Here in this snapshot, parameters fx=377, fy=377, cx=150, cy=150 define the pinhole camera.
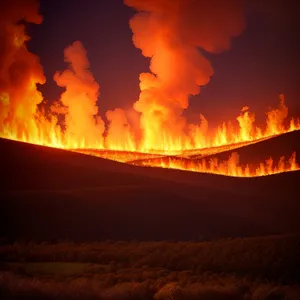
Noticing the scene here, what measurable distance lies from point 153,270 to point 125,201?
4.92 meters

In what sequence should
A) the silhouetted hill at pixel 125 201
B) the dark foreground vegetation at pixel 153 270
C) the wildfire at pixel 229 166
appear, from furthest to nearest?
the wildfire at pixel 229 166 → the silhouetted hill at pixel 125 201 → the dark foreground vegetation at pixel 153 270

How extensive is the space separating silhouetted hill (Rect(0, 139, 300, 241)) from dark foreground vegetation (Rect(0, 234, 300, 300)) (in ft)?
4.18

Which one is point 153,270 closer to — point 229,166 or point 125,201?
point 125,201

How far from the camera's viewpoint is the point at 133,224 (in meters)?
→ 10.1

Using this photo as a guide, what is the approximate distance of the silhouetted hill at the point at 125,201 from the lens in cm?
963

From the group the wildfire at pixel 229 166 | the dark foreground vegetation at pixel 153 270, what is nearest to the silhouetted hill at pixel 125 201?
the wildfire at pixel 229 166

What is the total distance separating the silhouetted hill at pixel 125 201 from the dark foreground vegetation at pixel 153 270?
1276 mm

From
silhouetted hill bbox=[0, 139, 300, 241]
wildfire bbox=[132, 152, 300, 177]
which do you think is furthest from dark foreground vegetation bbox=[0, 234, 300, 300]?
wildfire bbox=[132, 152, 300, 177]

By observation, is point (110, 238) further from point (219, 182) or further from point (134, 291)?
point (219, 182)

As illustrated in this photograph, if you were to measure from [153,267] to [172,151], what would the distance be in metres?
10.3

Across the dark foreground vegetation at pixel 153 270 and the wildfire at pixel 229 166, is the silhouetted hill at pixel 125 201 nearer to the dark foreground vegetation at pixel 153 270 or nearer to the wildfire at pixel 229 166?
the wildfire at pixel 229 166

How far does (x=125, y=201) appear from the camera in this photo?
11.3 meters

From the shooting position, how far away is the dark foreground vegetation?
5367mm

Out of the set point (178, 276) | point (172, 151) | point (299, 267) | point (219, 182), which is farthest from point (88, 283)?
point (172, 151)
